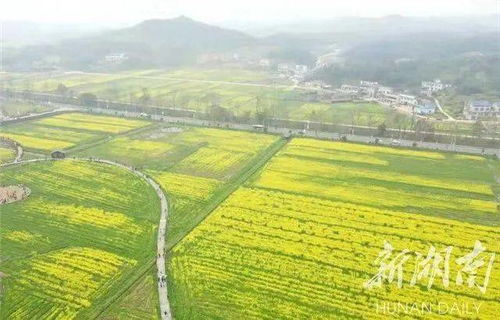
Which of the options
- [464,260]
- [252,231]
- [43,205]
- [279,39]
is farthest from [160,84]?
[279,39]

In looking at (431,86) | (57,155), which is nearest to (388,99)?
(431,86)

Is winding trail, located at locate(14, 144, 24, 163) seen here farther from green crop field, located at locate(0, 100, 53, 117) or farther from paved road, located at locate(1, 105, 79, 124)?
green crop field, located at locate(0, 100, 53, 117)

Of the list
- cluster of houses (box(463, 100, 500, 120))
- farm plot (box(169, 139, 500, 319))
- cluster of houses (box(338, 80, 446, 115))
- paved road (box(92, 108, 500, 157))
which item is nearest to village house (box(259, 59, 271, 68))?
cluster of houses (box(338, 80, 446, 115))

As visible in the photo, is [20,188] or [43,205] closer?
[43,205]

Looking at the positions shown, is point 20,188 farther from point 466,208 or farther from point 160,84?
point 160,84

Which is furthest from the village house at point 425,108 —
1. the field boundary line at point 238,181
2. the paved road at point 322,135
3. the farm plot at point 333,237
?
the field boundary line at point 238,181

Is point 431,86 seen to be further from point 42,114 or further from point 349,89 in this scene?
point 42,114

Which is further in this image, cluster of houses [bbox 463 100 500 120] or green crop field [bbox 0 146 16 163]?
cluster of houses [bbox 463 100 500 120]
